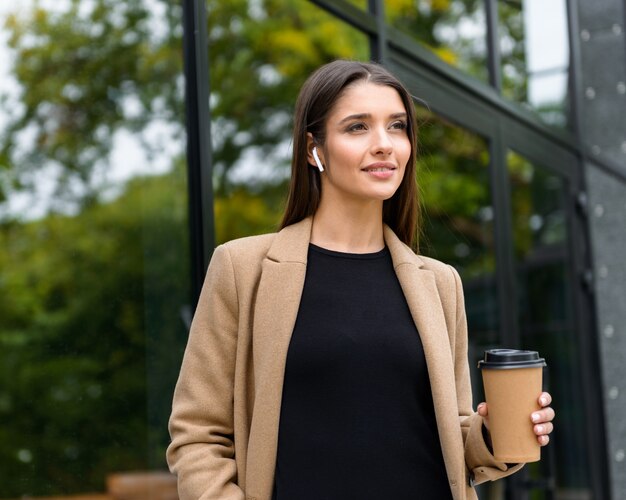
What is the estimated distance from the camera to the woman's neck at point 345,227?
6.95 ft

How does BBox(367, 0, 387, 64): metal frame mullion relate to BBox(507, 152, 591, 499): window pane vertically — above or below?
above

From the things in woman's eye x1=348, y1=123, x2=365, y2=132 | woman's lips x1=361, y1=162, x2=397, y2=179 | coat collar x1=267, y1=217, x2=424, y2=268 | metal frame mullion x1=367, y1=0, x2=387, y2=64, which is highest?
metal frame mullion x1=367, y1=0, x2=387, y2=64

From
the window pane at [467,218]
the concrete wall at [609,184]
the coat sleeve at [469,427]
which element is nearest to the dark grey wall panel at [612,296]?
the concrete wall at [609,184]

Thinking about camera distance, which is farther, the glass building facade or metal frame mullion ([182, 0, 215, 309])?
the glass building facade

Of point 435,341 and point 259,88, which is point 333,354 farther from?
point 259,88

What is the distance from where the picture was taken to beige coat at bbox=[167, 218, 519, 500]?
6.33ft

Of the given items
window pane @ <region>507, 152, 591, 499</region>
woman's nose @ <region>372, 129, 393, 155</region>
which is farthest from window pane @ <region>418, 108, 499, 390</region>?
woman's nose @ <region>372, 129, 393, 155</region>

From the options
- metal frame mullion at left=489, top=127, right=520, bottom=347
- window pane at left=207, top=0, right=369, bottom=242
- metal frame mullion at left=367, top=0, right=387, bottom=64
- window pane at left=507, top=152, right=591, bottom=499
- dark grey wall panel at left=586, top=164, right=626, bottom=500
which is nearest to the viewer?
metal frame mullion at left=367, top=0, right=387, bottom=64

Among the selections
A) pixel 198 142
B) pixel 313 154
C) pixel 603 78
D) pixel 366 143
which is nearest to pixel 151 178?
pixel 198 142

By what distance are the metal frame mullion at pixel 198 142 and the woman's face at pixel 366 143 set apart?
85 centimetres

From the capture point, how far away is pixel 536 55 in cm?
624

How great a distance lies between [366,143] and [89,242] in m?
1.96

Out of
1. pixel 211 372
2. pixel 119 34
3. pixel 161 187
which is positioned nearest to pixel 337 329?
pixel 211 372

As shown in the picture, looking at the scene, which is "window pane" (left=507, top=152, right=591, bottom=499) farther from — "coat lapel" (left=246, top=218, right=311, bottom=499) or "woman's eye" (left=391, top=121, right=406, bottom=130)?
"coat lapel" (left=246, top=218, right=311, bottom=499)
